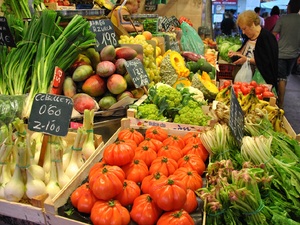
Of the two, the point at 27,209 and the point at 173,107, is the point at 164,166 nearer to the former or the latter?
the point at 27,209

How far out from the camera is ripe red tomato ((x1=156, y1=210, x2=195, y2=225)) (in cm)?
124

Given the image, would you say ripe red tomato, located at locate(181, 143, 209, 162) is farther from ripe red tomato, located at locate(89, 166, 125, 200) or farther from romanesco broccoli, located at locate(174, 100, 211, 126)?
ripe red tomato, located at locate(89, 166, 125, 200)

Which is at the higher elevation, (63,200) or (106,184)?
(106,184)

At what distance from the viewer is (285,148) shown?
5.88 feet

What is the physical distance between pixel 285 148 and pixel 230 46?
5.13 m

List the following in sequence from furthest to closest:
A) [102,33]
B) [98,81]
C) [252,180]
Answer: [102,33] → [98,81] → [252,180]

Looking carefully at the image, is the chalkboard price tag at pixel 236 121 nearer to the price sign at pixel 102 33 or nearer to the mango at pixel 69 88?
the mango at pixel 69 88

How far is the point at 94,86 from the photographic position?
234 cm

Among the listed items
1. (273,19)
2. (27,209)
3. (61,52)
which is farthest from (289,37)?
(27,209)

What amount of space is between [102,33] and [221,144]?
5.24 ft

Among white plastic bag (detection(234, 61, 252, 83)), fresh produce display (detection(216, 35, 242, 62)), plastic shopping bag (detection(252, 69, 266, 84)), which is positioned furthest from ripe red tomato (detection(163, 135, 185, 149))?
fresh produce display (detection(216, 35, 242, 62))

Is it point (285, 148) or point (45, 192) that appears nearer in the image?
point (45, 192)

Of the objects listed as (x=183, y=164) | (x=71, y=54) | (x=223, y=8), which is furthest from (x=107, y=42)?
(x=223, y=8)

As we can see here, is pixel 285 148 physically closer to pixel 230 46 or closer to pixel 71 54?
pixel 71 54
